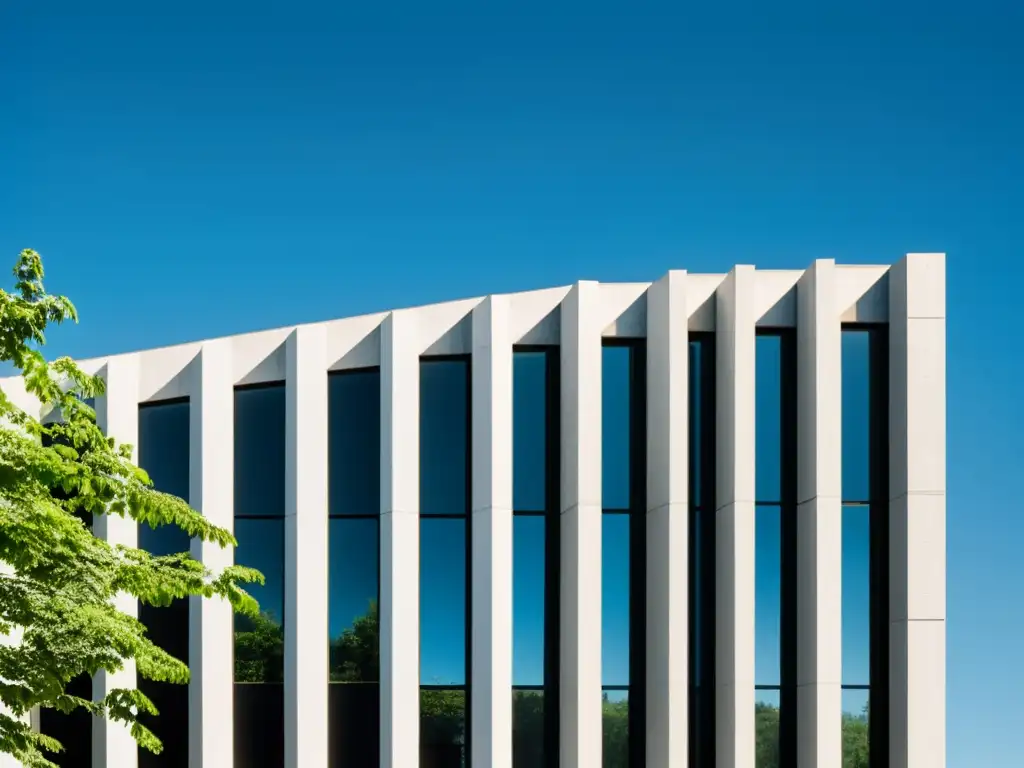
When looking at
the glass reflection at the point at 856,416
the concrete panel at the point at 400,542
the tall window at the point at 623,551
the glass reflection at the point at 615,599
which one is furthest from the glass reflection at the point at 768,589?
→ the concrete panel at the point at 400,542

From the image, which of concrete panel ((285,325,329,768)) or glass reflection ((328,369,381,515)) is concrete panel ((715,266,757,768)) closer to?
glass reflection ((328,369,381,515))

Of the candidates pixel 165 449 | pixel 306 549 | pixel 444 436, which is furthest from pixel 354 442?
pixel 165 449

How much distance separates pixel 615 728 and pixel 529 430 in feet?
17.7

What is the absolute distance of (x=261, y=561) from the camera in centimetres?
2241

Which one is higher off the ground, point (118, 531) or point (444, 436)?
point (444, 436)

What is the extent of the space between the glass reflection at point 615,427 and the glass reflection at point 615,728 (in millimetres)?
3325

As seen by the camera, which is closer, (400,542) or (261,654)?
(400,542)

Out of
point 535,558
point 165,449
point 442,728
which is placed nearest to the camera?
point 442,728

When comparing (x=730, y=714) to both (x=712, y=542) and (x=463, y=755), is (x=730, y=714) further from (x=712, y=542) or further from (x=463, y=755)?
(x=463, y=755)

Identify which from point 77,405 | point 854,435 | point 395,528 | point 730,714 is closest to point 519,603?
point 395,528

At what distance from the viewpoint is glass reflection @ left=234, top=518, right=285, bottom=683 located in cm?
2212

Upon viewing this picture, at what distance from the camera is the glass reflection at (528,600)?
2183 cm

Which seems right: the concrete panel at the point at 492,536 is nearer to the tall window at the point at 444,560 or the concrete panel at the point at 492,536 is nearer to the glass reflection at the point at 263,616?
the tall window at the point at 444,560

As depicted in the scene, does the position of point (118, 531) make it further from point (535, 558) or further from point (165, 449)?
point (535, 558)
